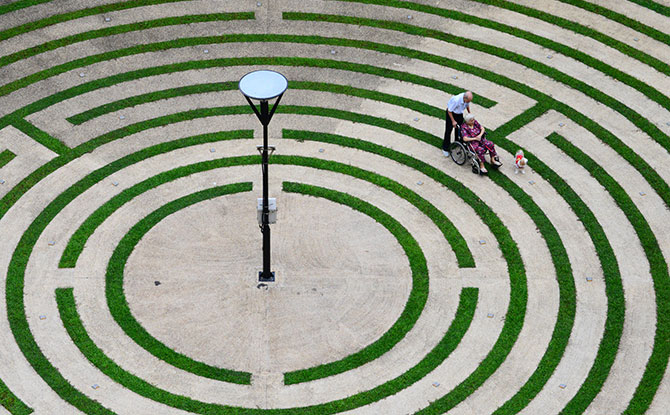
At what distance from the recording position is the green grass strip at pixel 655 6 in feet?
113

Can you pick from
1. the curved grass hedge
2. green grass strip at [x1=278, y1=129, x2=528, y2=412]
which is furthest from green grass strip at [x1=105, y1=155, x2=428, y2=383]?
green grass strip at [x1=278, y1=129, x2=528, y2=412]

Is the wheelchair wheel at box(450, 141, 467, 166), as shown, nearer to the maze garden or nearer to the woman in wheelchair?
the woman in wheelchair

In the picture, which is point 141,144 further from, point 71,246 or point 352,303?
point 352,303

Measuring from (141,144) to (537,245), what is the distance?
1259 centimetres

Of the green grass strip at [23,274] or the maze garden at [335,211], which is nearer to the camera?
the green grass strip at [23,274]

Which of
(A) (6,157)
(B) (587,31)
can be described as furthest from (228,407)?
(B) (587,31)

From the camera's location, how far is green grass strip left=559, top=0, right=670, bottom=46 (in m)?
33.3

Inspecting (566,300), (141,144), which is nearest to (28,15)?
(141,144)

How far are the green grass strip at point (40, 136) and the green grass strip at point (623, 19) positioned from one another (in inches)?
766

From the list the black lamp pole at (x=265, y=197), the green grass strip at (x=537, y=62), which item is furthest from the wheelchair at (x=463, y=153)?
the black lamp pole at (x=265, y=197)

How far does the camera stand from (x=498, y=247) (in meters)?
25.7

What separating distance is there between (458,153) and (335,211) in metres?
4.45

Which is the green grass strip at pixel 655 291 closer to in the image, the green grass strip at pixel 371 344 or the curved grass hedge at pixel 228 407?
the curved grass hedge at pixel 228 407

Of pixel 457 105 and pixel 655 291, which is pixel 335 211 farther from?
pixel 655 291
